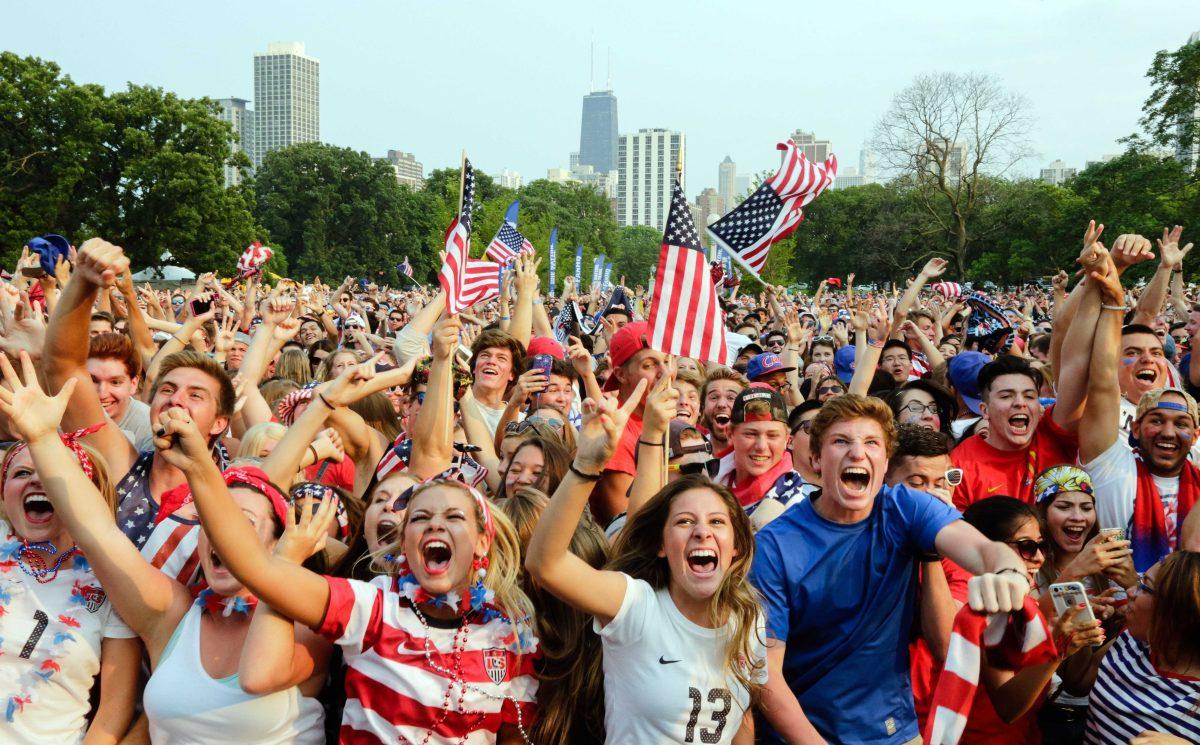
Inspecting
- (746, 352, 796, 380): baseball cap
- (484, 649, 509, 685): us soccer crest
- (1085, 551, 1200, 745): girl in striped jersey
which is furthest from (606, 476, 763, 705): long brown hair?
(746, 352, 796, 380): baseball cap

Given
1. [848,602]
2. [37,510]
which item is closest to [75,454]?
[37,510]

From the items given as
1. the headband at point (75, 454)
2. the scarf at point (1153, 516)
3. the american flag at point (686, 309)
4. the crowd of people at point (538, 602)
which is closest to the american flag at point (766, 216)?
the american flag at point (686, 309)

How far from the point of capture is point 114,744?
10.6 ft

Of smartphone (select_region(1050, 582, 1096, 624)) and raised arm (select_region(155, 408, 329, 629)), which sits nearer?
raised arm (select_region(155, 408, 329, 629))

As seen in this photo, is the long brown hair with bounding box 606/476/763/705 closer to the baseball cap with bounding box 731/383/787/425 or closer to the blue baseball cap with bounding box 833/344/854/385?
the baseball cap with bounding box 731/383/787/425

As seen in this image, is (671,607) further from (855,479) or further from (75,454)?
(75,454)

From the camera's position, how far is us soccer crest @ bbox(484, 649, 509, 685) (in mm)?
3201

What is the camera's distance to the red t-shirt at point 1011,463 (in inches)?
196

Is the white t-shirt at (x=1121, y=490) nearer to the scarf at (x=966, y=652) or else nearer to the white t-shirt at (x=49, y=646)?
the scarf at (x=966, y=652)

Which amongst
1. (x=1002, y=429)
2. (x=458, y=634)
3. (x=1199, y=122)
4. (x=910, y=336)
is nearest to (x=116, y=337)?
(x=458, y=634)

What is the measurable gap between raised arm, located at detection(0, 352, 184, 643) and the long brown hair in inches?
59.1

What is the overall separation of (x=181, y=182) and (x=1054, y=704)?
146ft

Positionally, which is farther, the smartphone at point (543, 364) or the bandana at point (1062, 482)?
the smartphone at point (543, 364)

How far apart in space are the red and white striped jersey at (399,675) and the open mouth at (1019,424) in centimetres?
317
